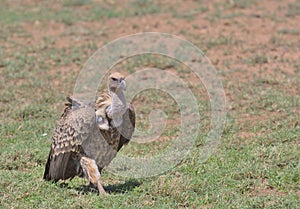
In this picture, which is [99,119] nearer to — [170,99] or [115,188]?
[115,188]

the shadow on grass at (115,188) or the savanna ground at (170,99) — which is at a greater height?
the savanna ground at (170,99)

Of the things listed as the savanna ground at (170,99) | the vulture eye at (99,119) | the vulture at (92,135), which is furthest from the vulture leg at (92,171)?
the vulture eye at (99,119)

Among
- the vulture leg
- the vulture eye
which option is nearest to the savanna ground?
the vulture leg

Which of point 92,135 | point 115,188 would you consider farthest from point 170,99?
point 92,135

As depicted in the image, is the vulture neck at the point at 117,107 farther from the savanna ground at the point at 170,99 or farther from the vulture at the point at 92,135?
the savanna ground at the point at 170,99

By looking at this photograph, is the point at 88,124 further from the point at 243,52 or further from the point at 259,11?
the point at 259,11

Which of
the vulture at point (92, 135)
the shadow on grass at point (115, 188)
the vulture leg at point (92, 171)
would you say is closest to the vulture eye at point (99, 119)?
the vulture at point (92, 135)

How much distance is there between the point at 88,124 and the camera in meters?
6.53

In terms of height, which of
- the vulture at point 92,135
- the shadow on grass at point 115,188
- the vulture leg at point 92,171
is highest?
the vulture at point 92,135

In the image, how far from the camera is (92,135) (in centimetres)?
658

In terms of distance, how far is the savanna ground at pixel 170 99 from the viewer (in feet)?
21.4

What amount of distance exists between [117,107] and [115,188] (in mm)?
895

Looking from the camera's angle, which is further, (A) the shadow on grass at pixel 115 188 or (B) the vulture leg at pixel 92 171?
(A) the shadow on grass at pixel 115 188

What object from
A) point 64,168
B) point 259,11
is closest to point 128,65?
point 259,11
